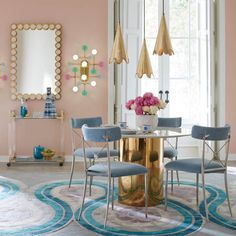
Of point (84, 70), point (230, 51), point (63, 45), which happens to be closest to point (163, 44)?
point (84, 70)

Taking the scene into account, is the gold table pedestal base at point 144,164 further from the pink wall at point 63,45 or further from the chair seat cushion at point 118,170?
the pink wall at point 63,45

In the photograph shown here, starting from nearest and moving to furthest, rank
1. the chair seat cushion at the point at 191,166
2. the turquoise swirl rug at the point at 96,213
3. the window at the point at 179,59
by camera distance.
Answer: the turquoise swirl rug at the point at 96,213
the chair seat cushion at the point at 191,166
the window at the point at 179,59

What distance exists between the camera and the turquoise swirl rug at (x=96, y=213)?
3.10 meters

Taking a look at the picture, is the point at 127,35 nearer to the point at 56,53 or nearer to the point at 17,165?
the point at 56,53

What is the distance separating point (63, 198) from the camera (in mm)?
4039

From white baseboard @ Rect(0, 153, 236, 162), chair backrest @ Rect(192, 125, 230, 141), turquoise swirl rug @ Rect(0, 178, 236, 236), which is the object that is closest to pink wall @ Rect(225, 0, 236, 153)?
white baseboard @ Rect(0, 153, 236, 162)

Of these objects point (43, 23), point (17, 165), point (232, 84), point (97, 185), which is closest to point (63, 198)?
point (97, 185)

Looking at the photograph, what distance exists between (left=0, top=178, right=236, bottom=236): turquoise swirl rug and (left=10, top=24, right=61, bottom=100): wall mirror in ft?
7.57

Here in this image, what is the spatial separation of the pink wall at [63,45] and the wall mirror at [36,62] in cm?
12

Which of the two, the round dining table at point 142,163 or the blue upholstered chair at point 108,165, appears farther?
the round dining table at point 142,163

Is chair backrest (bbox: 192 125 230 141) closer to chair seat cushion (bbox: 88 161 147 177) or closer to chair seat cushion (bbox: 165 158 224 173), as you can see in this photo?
chair seat cushion (bbox: 165 158 224 173)

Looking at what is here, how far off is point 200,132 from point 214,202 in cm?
97

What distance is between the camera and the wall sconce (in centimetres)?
641

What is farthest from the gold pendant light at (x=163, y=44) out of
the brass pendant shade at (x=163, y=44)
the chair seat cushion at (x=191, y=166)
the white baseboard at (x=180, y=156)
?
the white baseboard at (x=180, y=156)
